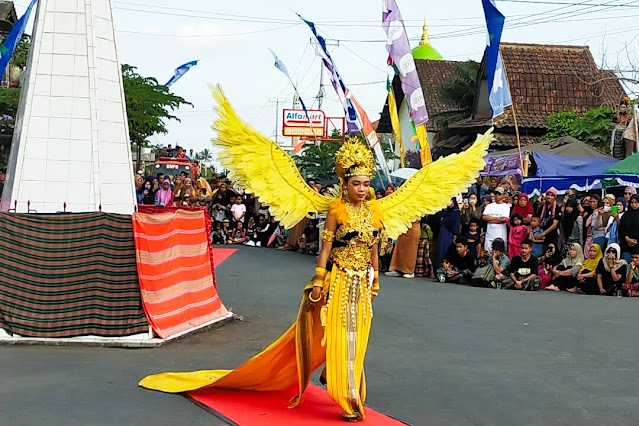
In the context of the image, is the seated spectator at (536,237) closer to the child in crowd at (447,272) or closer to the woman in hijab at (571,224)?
the woman in hijab at (571,224)

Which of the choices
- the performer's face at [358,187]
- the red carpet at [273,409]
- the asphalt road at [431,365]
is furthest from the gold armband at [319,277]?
the asphalt road at [431,365]

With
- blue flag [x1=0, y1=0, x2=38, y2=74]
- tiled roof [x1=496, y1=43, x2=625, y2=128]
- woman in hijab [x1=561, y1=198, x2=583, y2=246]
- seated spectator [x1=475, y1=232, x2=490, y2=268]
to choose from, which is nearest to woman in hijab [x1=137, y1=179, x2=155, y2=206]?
blue flag [x1=0, y1=0, x2=38, y2=74]

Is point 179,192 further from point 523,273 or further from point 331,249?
point 331,249

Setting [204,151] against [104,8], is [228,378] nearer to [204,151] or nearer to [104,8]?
[104,8]

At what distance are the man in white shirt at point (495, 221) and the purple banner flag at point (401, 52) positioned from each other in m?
2.33

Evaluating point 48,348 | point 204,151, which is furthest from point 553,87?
point 204,151

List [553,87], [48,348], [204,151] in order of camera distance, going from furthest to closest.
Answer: [204,151] < [553,87] < [48,348]

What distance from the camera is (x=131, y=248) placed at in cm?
854

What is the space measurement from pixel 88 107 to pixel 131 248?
204 cm

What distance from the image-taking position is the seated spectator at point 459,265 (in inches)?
595

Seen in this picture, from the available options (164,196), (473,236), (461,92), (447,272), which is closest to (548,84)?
(461,92)

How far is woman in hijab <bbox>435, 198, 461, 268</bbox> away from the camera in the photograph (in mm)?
15672

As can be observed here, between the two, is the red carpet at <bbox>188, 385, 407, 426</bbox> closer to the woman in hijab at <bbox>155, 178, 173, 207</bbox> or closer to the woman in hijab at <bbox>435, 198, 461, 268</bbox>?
the woman in hijab at <bbox>435, 198, 461, 268</bbox>

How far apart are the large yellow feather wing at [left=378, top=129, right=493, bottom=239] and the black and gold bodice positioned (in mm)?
344
